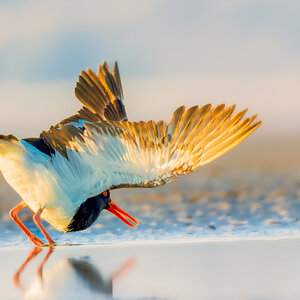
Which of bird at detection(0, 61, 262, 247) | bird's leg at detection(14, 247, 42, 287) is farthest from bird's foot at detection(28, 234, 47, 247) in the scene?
bird's leg at detection(14, 247, 42, 287)

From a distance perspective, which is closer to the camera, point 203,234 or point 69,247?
point 69,247

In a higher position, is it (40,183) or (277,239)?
(40,183)

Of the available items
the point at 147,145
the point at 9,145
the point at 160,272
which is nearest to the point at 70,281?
the point at 160,272

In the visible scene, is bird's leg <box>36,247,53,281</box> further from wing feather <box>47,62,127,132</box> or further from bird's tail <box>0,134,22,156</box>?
wing feather <box>47,62,127,132</box>

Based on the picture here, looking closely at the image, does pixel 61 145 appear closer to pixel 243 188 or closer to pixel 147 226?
pixel 147 226

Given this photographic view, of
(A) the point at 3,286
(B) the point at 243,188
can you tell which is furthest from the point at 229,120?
(B) the point at 243,188

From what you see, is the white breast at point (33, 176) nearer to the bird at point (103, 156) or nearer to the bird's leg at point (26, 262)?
the bird at point (103, 156)
